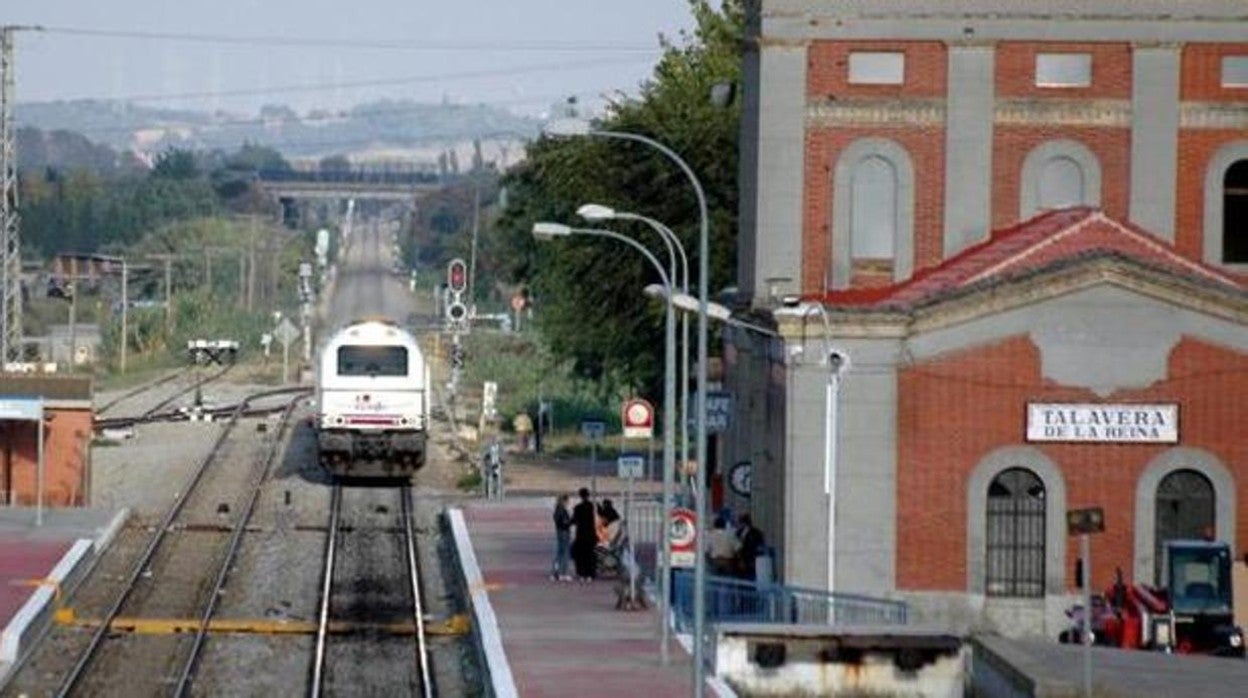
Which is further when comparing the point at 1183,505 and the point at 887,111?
the point at 887,111

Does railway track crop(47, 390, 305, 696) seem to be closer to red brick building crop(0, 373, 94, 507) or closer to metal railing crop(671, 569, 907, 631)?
red brick building crop(0, 373, 94, 507)

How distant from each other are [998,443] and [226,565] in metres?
13.5

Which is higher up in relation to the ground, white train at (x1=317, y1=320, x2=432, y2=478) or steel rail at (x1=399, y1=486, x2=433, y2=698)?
white train at (x1=317, y1=320, x2=432, y2=478)

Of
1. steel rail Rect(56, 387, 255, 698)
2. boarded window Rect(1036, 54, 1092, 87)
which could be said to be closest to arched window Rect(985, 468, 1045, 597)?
boarded window Rect(1036, 54, 1092, 87)

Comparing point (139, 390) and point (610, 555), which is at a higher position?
point (139, 390)

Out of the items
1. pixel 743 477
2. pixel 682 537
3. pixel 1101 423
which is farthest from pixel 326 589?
pixel 1101 423

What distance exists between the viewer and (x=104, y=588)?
4794cm

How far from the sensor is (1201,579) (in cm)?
4047

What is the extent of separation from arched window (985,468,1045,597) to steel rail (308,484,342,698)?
9260 mm

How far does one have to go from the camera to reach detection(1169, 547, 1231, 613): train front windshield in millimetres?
40250

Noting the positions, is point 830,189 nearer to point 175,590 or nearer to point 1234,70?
point 1234,70

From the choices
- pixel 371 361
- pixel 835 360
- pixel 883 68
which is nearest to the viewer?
pixel 835 360

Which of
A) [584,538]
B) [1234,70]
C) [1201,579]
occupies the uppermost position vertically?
[1234,70]

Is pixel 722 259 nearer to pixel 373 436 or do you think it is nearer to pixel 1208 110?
pixel 373 436
